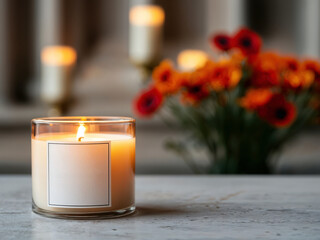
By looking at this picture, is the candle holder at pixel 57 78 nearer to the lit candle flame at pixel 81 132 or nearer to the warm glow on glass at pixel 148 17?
the warm glow on glass at pixel 148 17

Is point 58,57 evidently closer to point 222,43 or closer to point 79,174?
point 222,43

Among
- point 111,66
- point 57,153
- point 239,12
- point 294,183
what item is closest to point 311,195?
point 294,183

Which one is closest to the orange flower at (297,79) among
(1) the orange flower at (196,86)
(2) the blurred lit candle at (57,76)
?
(1) the orange flower at (196,86)

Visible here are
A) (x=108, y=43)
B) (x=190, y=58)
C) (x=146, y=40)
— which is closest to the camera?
(x=146, y=40)

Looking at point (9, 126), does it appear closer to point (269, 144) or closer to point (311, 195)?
point (269, 144)

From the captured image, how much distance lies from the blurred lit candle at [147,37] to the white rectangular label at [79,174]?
2.00 feet

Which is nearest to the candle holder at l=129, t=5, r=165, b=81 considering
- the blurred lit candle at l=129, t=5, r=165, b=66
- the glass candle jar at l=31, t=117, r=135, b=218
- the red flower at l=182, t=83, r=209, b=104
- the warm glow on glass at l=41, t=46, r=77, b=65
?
the blurred lit candle at l=129, t=5, r=165, b=66

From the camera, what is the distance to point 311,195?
0.48 meters

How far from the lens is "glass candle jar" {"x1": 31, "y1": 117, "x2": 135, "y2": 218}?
38 centimetres

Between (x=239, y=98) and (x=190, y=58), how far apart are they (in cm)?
71

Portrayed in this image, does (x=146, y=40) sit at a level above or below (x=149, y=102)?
above

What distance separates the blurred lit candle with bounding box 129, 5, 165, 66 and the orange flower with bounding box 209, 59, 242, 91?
0.95 ft

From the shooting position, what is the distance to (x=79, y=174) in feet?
1.24

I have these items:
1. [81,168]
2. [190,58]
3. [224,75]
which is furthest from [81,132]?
[190,58]
